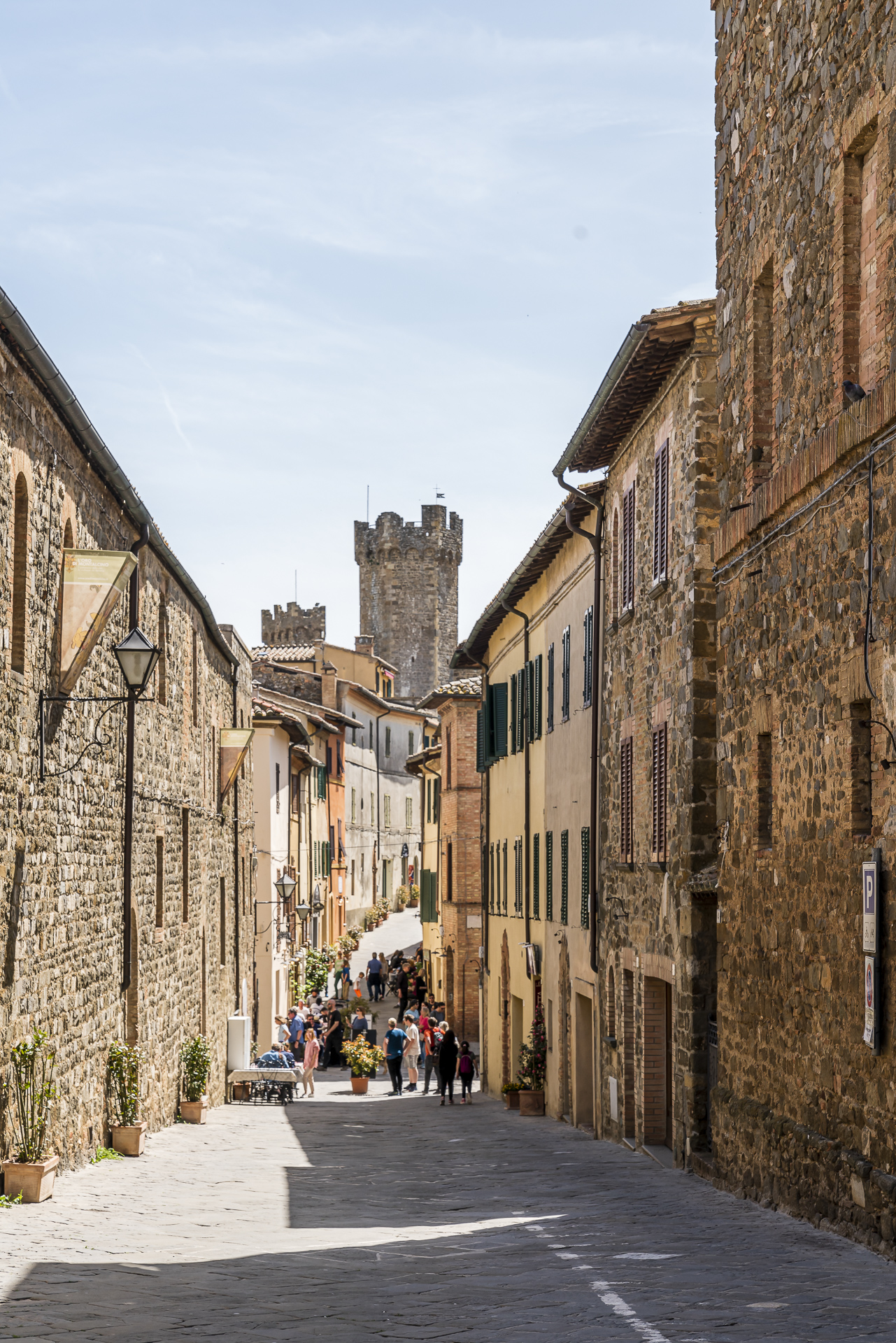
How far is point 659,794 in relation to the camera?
1650 centimetres

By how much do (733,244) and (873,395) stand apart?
4118mm

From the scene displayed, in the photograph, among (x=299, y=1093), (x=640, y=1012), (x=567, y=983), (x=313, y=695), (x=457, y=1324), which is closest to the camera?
(x=457, y=1324)

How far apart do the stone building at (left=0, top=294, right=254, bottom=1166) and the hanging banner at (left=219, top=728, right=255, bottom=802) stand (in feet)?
8.67

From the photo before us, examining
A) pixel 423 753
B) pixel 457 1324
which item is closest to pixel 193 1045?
pixel 457 1324

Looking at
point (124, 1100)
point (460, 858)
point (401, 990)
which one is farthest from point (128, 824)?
point (401, 990)

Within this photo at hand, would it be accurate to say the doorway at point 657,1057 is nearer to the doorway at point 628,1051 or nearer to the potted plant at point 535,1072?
the doorway at point 628,1051

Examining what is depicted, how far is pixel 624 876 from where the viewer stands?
18.4 metres

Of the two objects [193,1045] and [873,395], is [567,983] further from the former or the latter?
[873,395]

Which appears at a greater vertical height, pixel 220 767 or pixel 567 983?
pixel 220 767

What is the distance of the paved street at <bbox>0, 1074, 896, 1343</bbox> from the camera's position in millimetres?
7297

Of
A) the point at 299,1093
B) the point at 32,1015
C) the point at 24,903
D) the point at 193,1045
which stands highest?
the point at 24,903

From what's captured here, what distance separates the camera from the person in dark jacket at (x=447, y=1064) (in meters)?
26.5

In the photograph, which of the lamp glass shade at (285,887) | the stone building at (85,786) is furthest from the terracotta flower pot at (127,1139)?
the lamp glass shade at (285,887)

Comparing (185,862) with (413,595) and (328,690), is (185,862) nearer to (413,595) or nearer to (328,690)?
(328,690)
